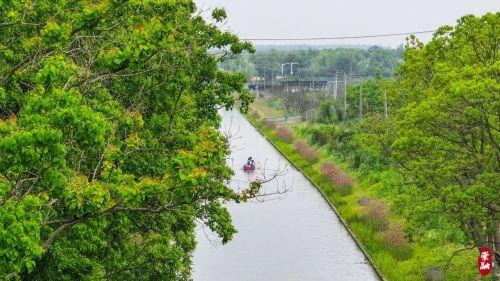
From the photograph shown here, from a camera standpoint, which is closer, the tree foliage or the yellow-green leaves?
the tree foliage

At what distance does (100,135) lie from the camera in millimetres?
11750

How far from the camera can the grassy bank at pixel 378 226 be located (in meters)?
34.0

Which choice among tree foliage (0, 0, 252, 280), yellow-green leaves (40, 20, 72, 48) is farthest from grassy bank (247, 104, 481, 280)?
yellow-green leaves (40, 20, 72, 48)

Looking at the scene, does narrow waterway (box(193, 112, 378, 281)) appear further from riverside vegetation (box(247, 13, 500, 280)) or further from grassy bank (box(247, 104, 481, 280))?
riverside vegetation (box(247, 13, 500, 280))

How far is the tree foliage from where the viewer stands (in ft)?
37.9

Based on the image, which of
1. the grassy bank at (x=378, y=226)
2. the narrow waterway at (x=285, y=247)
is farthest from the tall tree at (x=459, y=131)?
the narrow waterway at (x=285, y=247)

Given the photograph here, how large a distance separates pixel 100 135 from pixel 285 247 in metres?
33.1

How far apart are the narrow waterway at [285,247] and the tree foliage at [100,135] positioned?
28.9ft

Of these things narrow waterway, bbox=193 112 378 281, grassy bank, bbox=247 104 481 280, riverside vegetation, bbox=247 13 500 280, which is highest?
riverside vegetation, bbox=247 13 500 280

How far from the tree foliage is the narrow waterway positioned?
8.82 metres

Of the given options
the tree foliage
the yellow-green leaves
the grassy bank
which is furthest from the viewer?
the grassy bank
